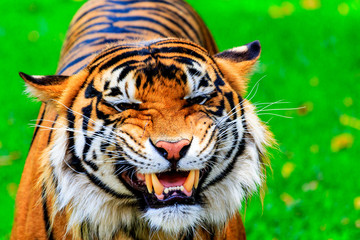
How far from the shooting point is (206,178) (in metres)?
2.10

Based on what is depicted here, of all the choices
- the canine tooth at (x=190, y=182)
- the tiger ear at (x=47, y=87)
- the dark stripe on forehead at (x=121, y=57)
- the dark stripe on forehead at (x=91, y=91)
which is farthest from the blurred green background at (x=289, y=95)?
the tiger ear at (x=47, y=87)

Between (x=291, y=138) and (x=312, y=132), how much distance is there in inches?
9.6

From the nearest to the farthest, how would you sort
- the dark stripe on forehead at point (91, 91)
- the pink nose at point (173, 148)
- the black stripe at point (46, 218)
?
the pink nose at point (173, 148)
the dark stripe on forehead at point (91, 91)
the black stripe at point (46, 218)

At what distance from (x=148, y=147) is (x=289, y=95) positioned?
3.80m

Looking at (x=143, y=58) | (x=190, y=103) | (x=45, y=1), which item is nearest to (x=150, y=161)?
(x=190, y=103)

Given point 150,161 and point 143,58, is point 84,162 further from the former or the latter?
point 143,58

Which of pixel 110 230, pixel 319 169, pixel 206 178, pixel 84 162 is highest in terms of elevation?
pixel 84 162

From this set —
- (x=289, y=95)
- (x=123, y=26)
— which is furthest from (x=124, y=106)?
(x=289, y=95)

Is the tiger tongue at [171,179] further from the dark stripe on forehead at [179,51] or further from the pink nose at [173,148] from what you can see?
the dark stripe on forehead at [179,51]

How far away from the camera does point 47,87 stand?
218 cm

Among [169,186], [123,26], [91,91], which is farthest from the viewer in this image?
[123,26]

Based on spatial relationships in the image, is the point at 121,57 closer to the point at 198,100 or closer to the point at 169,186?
the point at 198,100

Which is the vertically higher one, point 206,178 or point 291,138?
point 206,178

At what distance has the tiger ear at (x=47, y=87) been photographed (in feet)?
7.06
